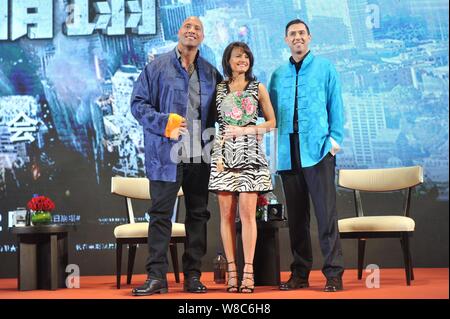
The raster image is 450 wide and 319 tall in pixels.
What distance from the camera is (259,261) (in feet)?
15.5

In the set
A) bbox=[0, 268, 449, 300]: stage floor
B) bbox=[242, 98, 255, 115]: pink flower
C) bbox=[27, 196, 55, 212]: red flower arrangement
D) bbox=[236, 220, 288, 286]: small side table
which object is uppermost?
bbox=[242, 98, 255, 115]: pink flower

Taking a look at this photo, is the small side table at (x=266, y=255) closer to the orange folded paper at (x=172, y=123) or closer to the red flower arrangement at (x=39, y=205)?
the orange folded paper at (x=172, y=123)

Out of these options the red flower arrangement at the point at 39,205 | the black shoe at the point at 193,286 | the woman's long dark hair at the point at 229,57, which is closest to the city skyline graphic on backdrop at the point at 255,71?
the red flower arrangement at the point at 39,205

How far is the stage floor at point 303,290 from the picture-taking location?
3972mm

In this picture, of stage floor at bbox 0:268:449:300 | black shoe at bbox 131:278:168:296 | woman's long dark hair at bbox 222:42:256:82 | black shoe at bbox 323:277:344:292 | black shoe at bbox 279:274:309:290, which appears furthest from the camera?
black shoe at bbox 279:274:309:290

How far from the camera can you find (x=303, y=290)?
172 inches

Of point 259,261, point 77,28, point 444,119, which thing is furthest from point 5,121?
point 444,119

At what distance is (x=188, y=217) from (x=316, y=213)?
861mm

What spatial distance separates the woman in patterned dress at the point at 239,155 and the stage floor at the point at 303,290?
34cm

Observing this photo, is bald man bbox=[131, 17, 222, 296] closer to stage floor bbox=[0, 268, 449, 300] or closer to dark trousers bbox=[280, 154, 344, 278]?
stage floor bbox=[0, 268, 449, 300]

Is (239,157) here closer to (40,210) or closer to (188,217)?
(188,217)

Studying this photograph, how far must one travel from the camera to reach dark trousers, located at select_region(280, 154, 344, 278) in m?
4.29

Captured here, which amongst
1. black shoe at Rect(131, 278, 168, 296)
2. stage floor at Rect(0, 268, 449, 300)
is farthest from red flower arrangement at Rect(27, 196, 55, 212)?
black shoe at Rect(131, 278, 168, 296)
